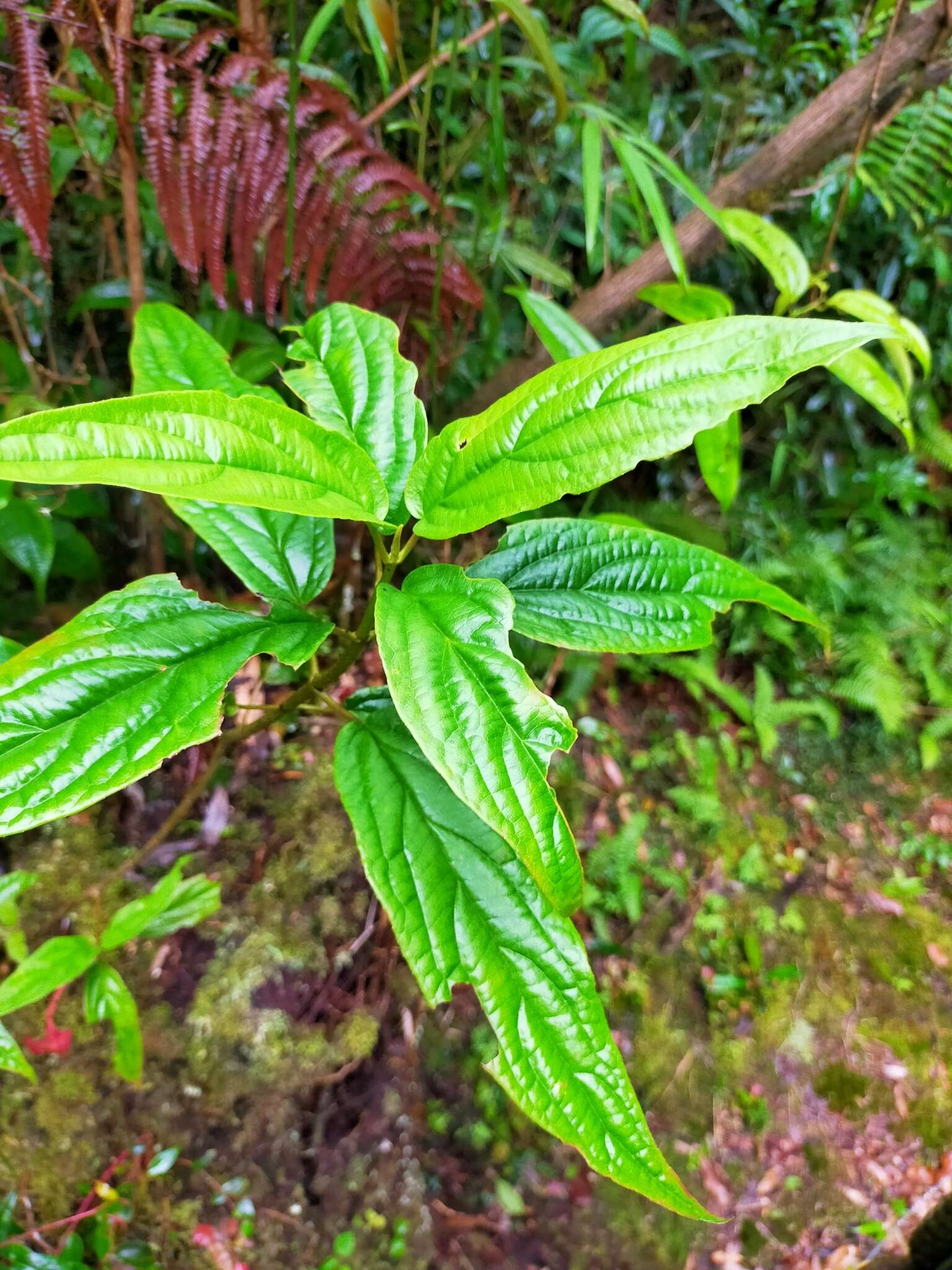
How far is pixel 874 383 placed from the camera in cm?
107

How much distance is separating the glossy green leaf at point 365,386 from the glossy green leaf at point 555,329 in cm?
39

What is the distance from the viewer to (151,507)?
1.38 meters

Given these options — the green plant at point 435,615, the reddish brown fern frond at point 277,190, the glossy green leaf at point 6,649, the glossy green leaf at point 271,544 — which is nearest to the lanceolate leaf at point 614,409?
the green plant at point 435,615

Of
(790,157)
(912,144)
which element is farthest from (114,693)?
(912,144)

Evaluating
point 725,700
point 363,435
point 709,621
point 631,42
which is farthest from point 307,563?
point 725,700

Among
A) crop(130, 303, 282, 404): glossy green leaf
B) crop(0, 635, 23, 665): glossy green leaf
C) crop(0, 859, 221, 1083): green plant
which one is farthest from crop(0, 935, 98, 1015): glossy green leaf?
crop(130, 303, 282, 404): glossy green leaf

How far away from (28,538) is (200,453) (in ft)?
2.67

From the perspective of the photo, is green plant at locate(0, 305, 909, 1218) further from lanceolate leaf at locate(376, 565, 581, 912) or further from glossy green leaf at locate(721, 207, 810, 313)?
glossy green leaf at locate(721, 207, 810, 313)

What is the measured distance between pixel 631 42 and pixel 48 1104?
224 cm

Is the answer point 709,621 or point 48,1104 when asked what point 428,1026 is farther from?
Result: point 709,621

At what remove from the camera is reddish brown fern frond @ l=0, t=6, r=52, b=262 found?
2.67ft

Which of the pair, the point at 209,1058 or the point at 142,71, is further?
the point at 209,1058

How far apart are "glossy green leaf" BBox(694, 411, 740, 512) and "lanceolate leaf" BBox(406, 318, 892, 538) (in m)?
0.65

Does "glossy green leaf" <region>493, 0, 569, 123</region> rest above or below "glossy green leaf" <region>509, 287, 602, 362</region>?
above
